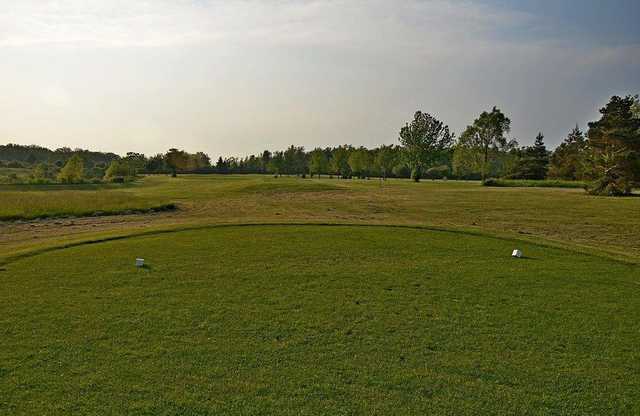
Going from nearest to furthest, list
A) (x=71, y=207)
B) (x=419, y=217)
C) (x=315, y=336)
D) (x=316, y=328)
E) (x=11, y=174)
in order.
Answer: (x=315, y=336) → (x=316, y=328) → (x=419, y=217) → (x=71, y=207) → (x=11, y=174)

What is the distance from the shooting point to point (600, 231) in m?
20.5

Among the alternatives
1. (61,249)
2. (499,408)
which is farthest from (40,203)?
(499,408)

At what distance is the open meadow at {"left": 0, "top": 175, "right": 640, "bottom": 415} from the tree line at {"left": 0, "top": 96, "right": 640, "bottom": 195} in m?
41.4

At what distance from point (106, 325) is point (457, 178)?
103572mm

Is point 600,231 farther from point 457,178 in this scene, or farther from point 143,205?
point 457,178

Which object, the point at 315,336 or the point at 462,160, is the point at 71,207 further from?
the point at 462,160

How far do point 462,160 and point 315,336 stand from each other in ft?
289

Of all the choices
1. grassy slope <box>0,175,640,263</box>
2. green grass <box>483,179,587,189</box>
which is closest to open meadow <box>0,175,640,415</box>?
grassy slope <box>0,175,640,263</box>

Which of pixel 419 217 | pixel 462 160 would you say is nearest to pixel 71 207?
pixel 419 217

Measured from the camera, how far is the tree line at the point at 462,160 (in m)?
45.5

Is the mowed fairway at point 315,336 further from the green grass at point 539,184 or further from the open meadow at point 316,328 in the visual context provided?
the green grass at point 539,184

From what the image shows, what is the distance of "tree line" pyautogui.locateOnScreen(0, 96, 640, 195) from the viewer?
4550 centimetres

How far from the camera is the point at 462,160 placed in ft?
287

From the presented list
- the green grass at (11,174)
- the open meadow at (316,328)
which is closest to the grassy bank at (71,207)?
the open meadow at (316,328)
